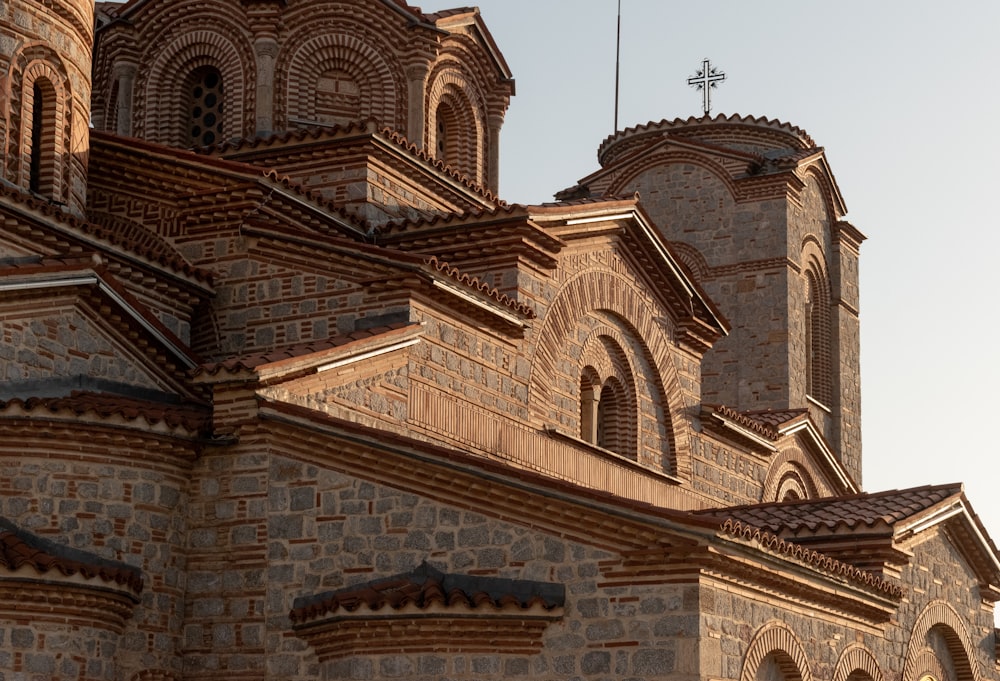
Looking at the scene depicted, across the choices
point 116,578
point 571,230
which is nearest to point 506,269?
point 571,230

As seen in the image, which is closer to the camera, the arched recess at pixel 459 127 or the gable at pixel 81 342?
the gable at pixel 81 342

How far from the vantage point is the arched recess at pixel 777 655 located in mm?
11859

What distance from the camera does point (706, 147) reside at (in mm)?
26266

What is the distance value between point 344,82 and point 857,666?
30.0 feet

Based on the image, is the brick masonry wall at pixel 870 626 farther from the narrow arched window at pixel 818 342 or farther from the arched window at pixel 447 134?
the narrow arched window at pixel 818 342

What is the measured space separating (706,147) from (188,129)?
395 inches

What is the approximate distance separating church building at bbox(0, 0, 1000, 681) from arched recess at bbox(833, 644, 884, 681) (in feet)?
0.11

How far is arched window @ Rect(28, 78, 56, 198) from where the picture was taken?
15.0 meters

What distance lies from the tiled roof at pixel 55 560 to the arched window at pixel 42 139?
13.5ft

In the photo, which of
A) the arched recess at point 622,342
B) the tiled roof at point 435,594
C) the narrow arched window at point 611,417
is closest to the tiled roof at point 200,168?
the arched recess at point 622,342

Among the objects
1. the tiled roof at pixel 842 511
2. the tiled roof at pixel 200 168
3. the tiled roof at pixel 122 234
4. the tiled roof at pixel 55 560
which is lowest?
the tiled roof at pixel 55 560

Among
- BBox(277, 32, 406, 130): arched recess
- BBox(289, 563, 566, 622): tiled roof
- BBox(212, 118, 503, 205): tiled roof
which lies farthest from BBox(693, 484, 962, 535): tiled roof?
BBox(277, 32, 406, 130): arched recess

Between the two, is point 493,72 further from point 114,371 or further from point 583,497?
point 583,497

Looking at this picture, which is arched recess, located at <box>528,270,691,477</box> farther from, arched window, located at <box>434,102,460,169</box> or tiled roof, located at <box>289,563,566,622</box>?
tiled roof, located at <box>289,563,566,622</box>
